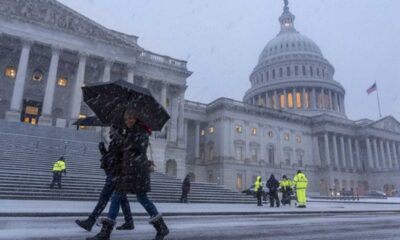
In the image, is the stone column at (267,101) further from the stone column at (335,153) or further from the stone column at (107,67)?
the stone column at (107,67)

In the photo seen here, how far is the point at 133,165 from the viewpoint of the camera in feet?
14.5

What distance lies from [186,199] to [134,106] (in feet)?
43.6

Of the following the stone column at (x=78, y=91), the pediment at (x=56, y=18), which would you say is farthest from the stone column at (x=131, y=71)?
the stone column at (x=78, y=91)

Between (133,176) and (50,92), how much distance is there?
3150 centimetres

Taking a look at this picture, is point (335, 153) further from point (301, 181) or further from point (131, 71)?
point (301, 181)

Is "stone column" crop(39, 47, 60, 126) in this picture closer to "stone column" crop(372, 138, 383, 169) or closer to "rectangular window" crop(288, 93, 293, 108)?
"rectangular window" crop(288, 93, 293, 108)

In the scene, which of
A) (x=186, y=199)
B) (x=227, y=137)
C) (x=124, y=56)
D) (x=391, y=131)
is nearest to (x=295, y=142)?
(x=227, y=137)

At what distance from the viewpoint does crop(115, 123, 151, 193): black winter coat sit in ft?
14.4

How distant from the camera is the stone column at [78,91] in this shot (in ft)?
107

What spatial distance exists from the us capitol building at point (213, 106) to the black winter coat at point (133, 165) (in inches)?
1041

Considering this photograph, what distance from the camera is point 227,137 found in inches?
2219

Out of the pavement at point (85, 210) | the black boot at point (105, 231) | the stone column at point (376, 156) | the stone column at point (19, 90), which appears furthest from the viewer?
the stone column at point (376, 156)

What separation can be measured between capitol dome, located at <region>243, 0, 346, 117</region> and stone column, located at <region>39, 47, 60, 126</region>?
6066 centimetres

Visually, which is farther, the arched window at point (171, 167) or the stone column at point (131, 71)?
the arched window at point (171, 167)
